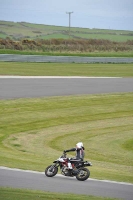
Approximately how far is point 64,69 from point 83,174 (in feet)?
134

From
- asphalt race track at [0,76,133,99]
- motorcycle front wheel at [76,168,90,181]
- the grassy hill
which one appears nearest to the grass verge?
motorcycle front wheel at [76,168,90,181]

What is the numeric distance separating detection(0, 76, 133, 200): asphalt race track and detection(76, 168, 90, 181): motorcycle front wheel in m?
0.14

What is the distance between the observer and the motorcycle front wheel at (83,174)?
44.4ft

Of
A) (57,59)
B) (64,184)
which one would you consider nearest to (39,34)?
(57,59)

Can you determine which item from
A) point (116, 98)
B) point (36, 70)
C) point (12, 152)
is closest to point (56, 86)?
point (116, 98)

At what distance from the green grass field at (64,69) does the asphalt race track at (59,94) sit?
143 inches

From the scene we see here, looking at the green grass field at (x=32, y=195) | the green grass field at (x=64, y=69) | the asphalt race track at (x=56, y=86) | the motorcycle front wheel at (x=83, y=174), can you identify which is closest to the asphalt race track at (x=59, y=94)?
the asphalt race track at (x=56, y=86)

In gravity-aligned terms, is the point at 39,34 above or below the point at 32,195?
above

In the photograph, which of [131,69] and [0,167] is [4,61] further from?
[0,167]

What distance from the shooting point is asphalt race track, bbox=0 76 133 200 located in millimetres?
12305

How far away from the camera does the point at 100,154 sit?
67.6 ft

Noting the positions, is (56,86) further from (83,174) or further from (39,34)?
(39,34)

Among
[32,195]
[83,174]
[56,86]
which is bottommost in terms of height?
[32,195]

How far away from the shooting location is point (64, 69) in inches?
2136
